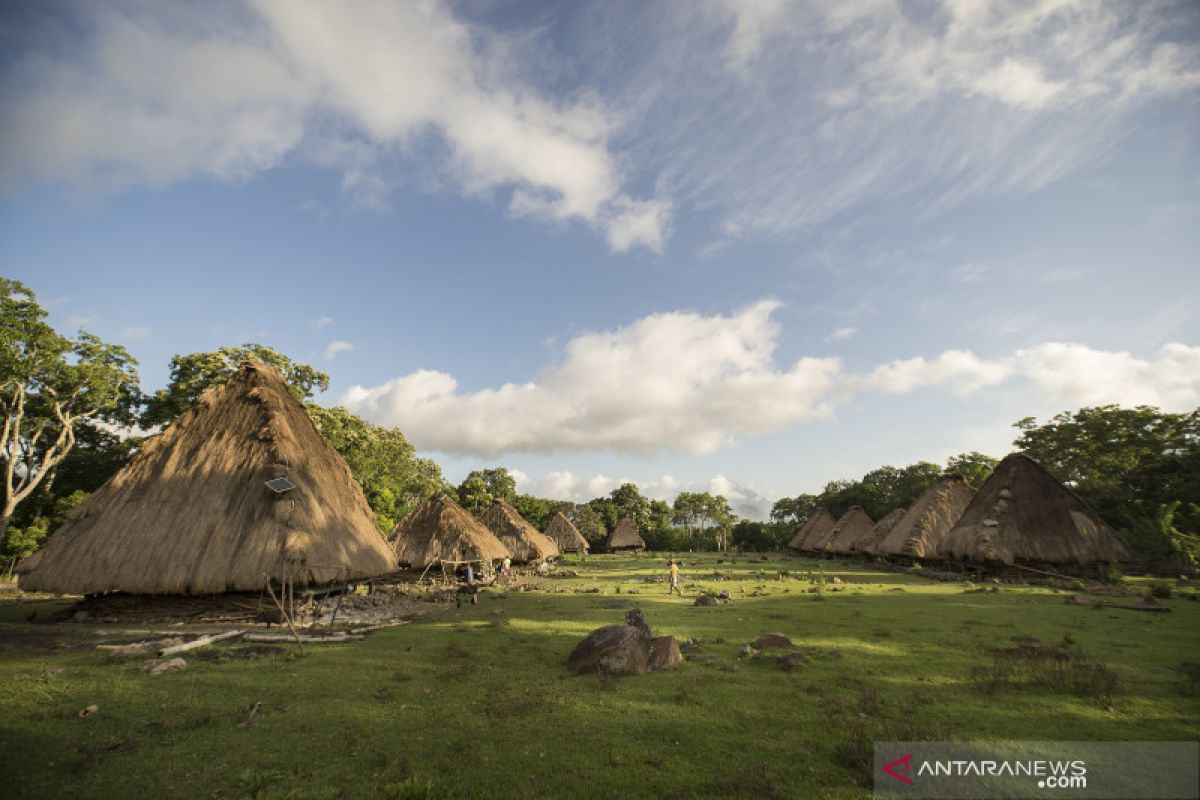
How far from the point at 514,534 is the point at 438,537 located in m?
8.91

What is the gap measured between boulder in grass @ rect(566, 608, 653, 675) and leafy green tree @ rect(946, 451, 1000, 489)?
43.7m

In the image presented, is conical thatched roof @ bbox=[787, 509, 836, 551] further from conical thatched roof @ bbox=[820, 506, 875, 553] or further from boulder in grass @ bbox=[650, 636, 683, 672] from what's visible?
boulder in grass @ bbox=[650, 636, 683, 672]

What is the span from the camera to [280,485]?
14094 mm

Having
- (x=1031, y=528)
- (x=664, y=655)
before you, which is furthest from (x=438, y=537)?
(x=1031, y=528)

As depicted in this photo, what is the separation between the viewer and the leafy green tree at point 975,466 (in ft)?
141

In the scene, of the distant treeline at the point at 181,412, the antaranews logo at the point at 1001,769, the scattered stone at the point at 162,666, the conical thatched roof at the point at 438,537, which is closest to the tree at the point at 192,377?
the distant treeline at the point at 181,412

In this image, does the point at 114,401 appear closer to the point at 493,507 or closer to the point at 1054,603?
the point at 493,507

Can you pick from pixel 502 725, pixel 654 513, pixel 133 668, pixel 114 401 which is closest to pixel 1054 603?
pixel 502 725

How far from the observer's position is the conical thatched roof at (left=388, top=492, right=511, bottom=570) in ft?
79.9

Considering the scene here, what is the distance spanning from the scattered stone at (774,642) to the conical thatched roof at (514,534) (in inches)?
930

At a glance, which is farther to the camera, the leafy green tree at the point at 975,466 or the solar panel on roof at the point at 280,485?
the leafy green tree at the point at 975,466

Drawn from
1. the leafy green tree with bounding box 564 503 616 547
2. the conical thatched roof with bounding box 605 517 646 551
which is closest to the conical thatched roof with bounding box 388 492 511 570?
the conical thatched roof with bounding box 605 517 646 551

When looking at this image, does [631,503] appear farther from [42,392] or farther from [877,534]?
[42,392]

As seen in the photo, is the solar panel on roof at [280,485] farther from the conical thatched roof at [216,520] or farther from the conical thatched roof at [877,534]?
the conical thatched roof at [877,534]
